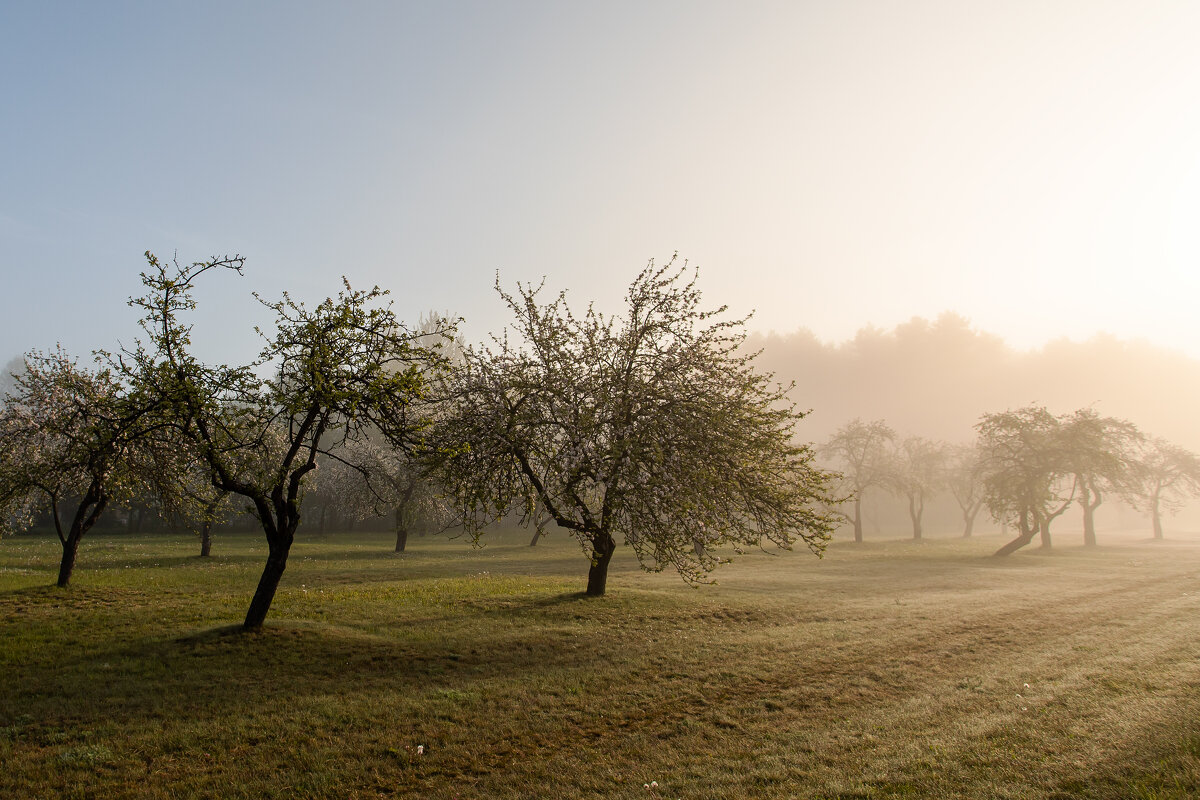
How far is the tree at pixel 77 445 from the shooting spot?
50.2ft

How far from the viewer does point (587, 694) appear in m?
12.5

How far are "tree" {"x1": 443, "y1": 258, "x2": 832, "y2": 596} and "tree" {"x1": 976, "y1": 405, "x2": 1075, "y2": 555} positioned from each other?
38432 millimetres

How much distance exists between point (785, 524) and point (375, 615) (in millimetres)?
13220

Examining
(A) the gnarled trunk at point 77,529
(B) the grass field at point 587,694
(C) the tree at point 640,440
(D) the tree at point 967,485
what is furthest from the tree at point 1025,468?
(A) the gnarled trunk at point 77,529

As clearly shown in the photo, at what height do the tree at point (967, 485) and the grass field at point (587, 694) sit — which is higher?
the tree at point (967, 485)

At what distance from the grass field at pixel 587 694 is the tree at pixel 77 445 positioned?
3.51 metres

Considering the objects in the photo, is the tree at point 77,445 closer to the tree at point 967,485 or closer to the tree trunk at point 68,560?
the tree trunk at point 68,560

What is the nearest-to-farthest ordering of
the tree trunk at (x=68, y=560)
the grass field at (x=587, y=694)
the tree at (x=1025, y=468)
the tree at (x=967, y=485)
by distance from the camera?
the grass field at (x=587, y=694)
the tree trunk at (x=68, y=560)
the tree at (x=1025, y=468)
the tree at (x=967, y=485)

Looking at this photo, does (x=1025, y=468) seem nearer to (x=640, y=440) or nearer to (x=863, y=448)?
→ (x=863, y=448)

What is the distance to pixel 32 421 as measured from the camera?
1033 inches

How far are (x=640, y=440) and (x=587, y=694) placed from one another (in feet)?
26.6

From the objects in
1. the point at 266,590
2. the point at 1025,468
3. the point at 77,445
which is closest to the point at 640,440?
the point at 266,590

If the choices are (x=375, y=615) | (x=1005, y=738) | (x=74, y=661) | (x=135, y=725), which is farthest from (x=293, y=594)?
(x=1005, y=738)

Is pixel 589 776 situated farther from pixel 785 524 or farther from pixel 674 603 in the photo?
pixel 674 603
